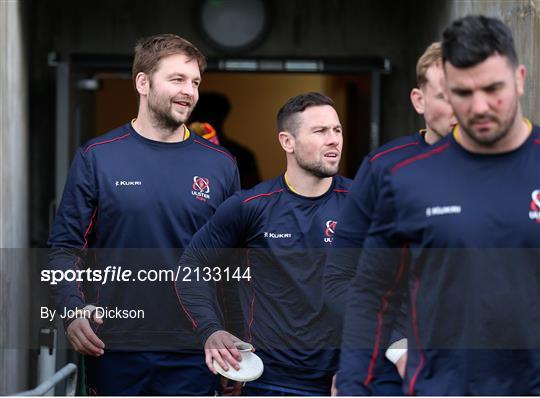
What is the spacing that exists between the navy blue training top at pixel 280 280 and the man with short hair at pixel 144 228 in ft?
0.69

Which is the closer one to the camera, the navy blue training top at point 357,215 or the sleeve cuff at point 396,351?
the navy blue training top at point 357,215

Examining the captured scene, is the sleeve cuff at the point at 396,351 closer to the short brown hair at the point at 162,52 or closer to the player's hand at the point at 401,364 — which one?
the player's hand at the point at 401,364

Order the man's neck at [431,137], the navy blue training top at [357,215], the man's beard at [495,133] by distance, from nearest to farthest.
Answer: the man's beard at [495,133]
the navy blue training top at [357,215]
the man's neck at [431,137]

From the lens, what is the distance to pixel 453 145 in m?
3.13

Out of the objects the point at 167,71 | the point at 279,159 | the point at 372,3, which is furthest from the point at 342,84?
the point at 167,71

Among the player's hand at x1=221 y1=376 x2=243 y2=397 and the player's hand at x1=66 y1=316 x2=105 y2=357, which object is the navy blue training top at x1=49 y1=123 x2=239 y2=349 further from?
the player's hand at x1=221 y1=376 x2=243 y2=397

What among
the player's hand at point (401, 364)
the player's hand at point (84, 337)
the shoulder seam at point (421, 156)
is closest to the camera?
the shoulder seam at point (421, 156)

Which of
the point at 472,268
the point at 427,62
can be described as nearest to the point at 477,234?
the point at 472,268

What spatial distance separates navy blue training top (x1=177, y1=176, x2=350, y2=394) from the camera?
15.0ft

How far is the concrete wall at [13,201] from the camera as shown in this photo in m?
6.19

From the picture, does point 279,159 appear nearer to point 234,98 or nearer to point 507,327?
point 234,98

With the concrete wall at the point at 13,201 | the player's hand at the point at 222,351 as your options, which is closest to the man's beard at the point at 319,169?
the player's hand at the point at 222,351

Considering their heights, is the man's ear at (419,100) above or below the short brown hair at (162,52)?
below

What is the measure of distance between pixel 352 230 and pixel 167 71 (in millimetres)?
1819
